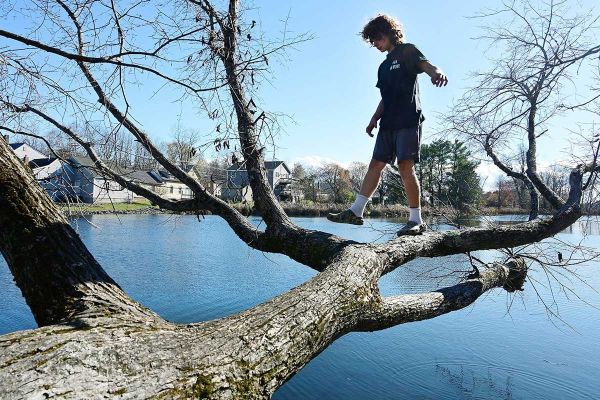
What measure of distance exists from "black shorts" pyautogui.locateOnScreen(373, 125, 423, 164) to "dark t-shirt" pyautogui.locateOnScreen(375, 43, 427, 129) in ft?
0.17

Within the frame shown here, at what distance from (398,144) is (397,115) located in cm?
22

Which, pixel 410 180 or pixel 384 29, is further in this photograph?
pixel 384 29

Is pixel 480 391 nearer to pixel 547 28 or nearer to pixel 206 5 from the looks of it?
pixel 547 28

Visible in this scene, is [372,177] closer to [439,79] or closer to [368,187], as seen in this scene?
[368,187]

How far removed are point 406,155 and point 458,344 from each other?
6.10 metres

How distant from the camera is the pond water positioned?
6.40 meters

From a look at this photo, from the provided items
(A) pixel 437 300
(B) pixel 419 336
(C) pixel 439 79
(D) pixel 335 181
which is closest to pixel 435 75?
(C) pixel 439 79

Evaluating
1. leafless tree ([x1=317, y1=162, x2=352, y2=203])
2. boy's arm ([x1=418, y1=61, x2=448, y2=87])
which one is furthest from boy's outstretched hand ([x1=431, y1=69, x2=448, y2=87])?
leafless tree ([x1=317, y1=162, x2=352, y2=203])

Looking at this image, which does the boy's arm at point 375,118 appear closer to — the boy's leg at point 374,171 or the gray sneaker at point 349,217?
the boy's leg at point 374,171

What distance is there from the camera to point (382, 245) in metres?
2.88

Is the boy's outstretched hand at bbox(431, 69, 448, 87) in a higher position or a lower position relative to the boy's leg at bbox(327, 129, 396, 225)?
higher

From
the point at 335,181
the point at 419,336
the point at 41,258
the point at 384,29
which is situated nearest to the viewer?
the point at 41,258

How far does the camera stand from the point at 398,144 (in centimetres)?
327

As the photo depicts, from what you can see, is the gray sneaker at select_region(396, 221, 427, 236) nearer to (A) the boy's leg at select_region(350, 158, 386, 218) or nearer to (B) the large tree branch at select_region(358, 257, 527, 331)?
(A) the boy's leg at select_region(350, 158, 386, 218)
